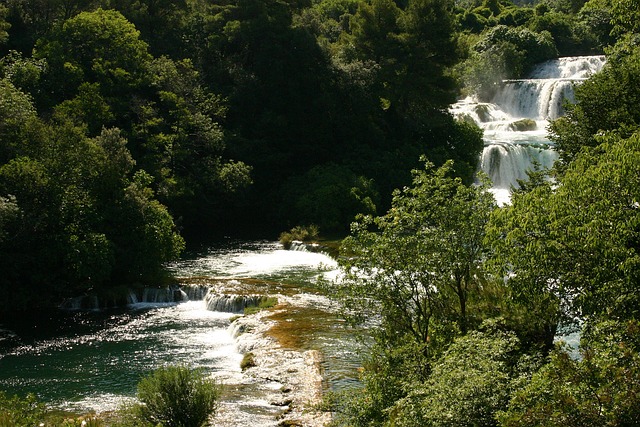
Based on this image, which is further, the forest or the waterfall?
the waterfall

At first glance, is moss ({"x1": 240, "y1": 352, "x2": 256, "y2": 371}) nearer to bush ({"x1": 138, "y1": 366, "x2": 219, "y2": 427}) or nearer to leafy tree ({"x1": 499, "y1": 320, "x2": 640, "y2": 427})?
bush ({"x1": 138, "y1": 366, "x2": 219, "y2": 427})

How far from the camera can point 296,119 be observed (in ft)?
158

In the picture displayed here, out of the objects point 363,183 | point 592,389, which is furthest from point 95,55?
point 592,389

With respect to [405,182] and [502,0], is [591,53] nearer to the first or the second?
[502,0]

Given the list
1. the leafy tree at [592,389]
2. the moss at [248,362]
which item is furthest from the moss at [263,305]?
the leafy tree at [592,389]

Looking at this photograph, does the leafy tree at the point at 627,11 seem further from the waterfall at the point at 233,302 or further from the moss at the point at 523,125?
the moss at the point at 523,125

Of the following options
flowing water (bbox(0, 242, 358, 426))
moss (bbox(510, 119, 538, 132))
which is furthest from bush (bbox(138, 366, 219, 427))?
moss (bbox(510, 119, 538, 132))

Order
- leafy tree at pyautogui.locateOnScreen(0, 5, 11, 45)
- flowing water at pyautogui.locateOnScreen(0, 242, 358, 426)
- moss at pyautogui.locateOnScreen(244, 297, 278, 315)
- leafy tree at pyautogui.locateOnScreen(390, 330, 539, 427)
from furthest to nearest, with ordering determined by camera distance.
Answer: leafy tree at pyautogui.locateOnScreen(0, 5, 11, 45) < moss at pyautogui.locateOnScreen(244, 297, 278, 315) < flowing water at pyautogui.locateOnScreen(0, 242, 358, 426) < leafy tree at pyautogui.locateOnScreen(390, 330, 539, 427)

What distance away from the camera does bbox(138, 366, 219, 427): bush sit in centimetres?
1634

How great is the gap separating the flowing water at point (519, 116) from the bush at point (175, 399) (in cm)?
3299

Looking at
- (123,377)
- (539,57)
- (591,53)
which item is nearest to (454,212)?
(123,377)

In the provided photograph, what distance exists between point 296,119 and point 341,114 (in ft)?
10.2

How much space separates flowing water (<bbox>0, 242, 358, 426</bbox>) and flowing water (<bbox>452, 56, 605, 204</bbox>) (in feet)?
66.2

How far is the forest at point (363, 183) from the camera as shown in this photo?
1166 centimetres
